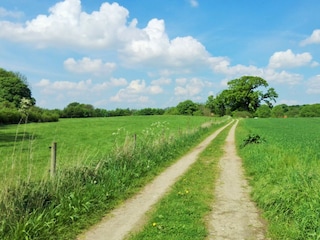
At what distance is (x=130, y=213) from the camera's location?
316 inches

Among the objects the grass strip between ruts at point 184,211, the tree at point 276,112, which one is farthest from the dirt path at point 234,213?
the tree at point 276,112

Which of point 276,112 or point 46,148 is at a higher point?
point 276,112

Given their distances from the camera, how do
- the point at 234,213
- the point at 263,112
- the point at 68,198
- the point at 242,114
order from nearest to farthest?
the point at 68,198
the point at 234,213
the point at 242,114
the point at 263,112

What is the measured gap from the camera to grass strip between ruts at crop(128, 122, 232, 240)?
6609 millimetres

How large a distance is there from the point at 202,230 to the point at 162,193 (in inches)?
130

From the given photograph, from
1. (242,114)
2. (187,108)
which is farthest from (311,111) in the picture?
(187,108)

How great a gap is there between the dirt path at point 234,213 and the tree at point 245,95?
10993cm

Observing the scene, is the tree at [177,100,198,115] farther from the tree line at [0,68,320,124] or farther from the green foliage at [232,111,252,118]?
the green foliage at [232,111,252,118]

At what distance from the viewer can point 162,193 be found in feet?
32.8

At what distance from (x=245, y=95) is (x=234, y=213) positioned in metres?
115

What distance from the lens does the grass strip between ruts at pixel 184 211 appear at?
6609mm

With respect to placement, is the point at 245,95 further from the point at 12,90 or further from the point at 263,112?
the point at 12,90

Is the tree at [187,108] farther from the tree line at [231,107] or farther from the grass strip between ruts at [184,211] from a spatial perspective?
the grass strip between ruts at [184,211]

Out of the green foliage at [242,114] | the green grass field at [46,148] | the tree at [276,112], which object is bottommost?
the green grass field at [46,148]
